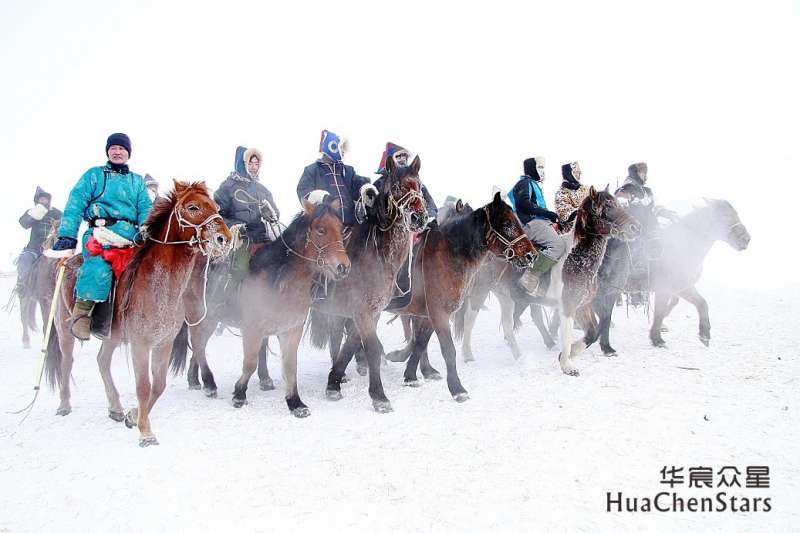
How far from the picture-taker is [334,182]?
7836 mm

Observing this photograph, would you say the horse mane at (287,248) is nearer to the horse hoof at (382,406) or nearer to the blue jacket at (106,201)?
the blue jacket at (106,201)

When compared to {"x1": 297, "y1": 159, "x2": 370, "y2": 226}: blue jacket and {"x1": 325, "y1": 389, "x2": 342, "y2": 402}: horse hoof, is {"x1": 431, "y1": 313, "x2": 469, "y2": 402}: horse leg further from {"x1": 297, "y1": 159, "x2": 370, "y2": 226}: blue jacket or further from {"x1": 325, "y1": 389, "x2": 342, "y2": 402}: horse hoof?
{"x1": 297, "y1": 159, "x2": 370, "y2": 226}: blue jacket

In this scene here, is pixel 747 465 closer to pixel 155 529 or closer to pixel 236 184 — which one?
pixel 155 529

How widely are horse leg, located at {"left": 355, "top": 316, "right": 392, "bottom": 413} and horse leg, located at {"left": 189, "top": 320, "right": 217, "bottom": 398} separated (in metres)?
2.35

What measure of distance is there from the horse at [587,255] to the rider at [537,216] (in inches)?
13.5

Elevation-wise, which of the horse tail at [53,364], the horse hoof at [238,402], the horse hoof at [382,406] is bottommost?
the horse hoof at [238,402]

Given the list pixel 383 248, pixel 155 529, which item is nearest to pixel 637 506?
pixel 155 529

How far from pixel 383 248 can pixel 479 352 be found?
4.15 meters

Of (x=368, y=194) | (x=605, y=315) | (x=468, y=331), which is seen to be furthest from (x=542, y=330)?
(x=368, y=194)

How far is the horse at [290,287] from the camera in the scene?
605cm

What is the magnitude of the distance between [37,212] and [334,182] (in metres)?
8.20

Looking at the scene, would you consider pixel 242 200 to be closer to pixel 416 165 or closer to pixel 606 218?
pixel 416 165

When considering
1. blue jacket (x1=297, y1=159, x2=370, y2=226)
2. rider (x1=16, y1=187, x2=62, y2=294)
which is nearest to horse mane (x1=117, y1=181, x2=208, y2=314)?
blue jacket (x1=297, y1=159, x2=370, y2=226)

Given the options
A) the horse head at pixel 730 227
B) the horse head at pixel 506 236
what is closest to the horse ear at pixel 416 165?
the horse head at pixel 506 236
